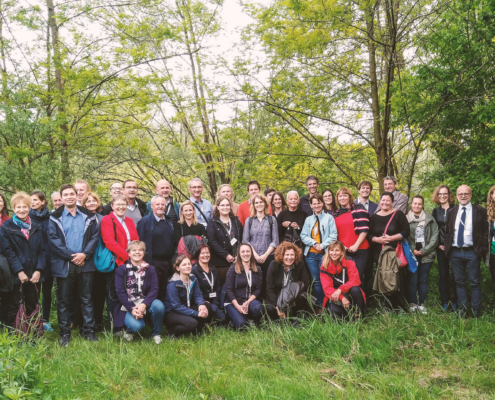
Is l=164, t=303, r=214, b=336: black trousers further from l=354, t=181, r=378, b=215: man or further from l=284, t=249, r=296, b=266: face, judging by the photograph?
l=354, t=181, r=378, b=215: man

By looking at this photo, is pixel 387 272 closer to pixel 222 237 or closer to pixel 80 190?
pixel 222 237

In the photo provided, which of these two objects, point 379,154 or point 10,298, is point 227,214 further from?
point 379,154

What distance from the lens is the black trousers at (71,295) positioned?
4.90 m

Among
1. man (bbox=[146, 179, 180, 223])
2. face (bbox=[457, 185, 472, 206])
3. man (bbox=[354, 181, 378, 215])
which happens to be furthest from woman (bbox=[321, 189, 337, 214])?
man (bbox=[146, 179, 180, 223])

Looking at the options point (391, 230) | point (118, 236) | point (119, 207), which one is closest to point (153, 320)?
point (118, 236)

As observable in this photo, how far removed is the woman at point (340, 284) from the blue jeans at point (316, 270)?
0.88 feet

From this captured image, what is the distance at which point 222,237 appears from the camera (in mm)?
5832

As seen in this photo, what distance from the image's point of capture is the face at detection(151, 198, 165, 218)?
554cm

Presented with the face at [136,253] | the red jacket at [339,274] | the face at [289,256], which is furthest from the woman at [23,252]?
the red jacket at [339,274]

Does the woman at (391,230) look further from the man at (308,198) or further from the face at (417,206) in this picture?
the man at (308,198)

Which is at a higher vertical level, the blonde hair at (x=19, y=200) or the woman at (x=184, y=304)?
the blonde hair at (x=19, y=200)

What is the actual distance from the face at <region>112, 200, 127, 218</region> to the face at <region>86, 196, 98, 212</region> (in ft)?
1.02

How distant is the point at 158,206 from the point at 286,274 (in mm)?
2075

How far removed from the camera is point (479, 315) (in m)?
5.50
